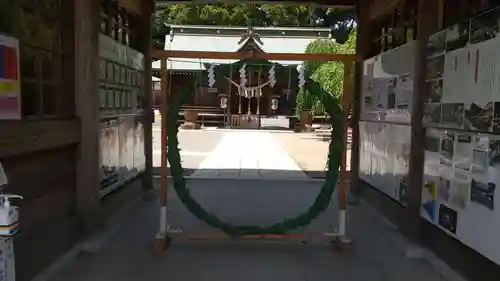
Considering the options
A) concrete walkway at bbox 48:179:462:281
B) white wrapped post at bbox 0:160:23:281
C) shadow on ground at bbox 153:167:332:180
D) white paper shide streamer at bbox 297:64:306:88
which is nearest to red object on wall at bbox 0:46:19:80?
white wrapped post at bbox 0:160:23:281

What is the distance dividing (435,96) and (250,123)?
21.4m

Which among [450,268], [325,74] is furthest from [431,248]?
[325,74]

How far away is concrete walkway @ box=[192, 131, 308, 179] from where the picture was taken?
36.7ft

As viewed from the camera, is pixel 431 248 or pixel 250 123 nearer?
pixel 431 248

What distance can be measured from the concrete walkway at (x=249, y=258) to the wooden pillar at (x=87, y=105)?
0.53 metres

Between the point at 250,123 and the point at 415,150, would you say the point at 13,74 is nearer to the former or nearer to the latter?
the point at 415,150

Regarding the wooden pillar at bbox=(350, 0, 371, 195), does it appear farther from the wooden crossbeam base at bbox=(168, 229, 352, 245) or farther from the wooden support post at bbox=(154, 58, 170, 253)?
the wooden support post at bbox=(154, 58, 170, 253)

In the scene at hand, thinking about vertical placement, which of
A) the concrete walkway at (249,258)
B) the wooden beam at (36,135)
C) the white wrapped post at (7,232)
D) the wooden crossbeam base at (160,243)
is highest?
the wooden beam at (36,135)

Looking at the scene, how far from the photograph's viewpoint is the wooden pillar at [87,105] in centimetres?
541

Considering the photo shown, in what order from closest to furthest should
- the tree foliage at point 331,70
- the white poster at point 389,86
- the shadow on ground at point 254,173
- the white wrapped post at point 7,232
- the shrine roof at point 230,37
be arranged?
1. the white wrapped post at point 7,232
2. the white poster at point 389,86
3. the shadow on ground at point 254,173
4. the tree foliage at point 331,70
5. the shrine roof at point 230,37

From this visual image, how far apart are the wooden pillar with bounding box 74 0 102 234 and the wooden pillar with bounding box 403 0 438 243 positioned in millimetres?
3291

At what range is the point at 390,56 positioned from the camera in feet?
22.6

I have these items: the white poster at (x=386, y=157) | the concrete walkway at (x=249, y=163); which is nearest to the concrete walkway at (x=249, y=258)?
the white poster at (x=386, y=157)

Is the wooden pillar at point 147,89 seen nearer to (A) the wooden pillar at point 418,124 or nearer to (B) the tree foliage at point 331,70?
(A) the wooden pillar at point 418,124
